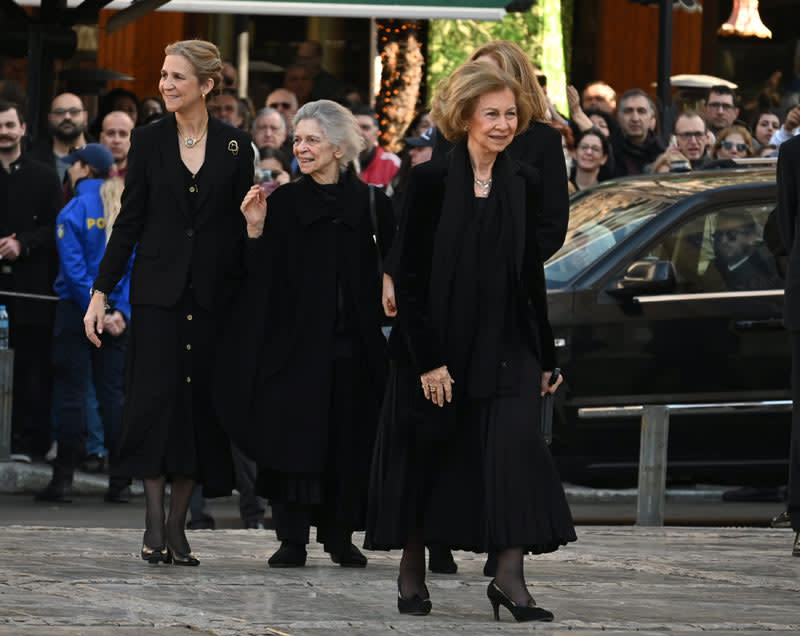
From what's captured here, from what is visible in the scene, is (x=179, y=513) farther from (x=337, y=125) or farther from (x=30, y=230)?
(x=30, y=230)

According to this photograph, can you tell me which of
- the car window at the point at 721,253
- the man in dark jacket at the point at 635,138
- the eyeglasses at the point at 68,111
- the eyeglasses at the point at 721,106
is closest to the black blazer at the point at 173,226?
the car window at the point at 721,253

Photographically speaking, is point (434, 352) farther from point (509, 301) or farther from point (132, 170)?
point (132, 170)

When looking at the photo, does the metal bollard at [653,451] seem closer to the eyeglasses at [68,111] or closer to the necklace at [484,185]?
the necklace at [484,185]

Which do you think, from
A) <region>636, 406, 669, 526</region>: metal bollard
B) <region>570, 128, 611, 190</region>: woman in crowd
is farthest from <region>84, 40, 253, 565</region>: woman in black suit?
<region>570, 128, 611, 190</region>: woman in crowd

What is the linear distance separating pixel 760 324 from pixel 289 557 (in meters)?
4.33

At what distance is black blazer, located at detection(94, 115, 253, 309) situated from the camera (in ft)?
29.0

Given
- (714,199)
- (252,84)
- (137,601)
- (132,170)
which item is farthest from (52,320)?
(252,84)

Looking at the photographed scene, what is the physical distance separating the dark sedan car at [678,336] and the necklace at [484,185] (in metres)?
4.84

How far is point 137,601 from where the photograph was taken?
7477 mm

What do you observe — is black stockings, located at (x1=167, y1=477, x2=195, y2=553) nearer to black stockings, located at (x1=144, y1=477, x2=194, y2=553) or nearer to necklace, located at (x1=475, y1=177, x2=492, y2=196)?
black stockings, located at (x1=144, y1=477, x2=194, y2=553)

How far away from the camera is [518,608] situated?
7.12 metres

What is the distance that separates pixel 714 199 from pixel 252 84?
1156 centimetres

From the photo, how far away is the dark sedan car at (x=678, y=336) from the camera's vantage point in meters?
12.3

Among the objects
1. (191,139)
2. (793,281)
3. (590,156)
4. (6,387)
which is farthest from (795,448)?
(590,156)
